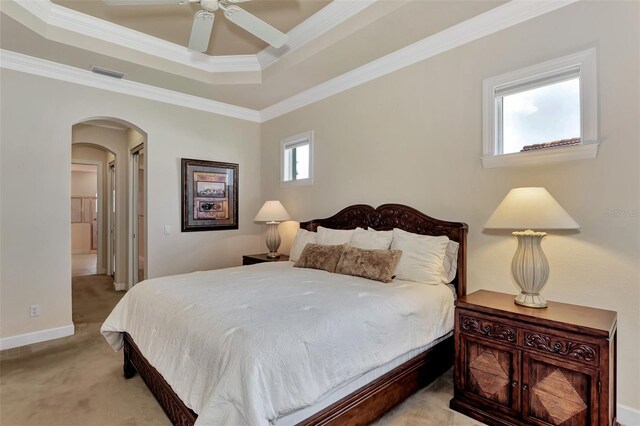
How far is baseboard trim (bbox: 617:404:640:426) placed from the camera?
1998mm

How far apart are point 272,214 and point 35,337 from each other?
282 centimetres

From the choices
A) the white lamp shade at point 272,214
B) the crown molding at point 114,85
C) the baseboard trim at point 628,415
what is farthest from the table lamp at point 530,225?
the crown molding at point 114,85

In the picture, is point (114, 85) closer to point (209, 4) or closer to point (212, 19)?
point (212, 19)

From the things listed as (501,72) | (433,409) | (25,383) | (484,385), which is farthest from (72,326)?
(501,72)

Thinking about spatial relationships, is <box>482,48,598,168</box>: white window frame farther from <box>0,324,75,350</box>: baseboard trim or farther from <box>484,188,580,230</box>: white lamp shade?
<box>0,324,75,350</box>: baseboard trim

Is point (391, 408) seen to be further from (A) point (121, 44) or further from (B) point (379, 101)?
(A) point (121, 44)

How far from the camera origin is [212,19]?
2357mm

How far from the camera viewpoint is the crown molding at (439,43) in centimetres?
240

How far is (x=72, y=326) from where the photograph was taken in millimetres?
3559

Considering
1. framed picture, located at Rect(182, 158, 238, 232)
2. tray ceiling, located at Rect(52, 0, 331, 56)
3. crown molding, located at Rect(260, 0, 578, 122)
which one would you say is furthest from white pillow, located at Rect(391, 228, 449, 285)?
framed picture, located at Rect(182, 158, 238, 232)

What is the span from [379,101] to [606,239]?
Answer: 7.56ft

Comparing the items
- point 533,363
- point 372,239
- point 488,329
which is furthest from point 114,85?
point 533,363

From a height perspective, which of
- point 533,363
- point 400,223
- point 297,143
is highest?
point 297,143

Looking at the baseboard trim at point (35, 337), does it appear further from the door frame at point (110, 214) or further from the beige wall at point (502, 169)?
the beige wall at point (502, 169)
